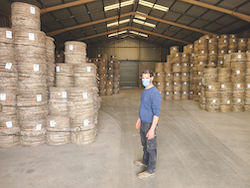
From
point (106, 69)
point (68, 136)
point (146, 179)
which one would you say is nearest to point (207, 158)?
point (146, 179)

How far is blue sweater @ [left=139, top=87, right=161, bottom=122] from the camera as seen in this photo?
10.7 ft

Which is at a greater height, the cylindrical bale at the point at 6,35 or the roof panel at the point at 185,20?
the roof panel at the point at 185,20

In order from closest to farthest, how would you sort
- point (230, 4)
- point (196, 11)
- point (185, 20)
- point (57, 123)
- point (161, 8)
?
point (57, 123) < point (230, 4) < point (196, 11) < point (161, 8) < point (185, 20)

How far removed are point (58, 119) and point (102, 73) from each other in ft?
36.8

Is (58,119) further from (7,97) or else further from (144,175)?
(144,175)

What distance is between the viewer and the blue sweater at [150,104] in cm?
325

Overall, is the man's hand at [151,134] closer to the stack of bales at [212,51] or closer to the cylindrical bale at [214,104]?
the cylindrical bale at [214,104]

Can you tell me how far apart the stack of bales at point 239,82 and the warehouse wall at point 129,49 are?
17935 mm

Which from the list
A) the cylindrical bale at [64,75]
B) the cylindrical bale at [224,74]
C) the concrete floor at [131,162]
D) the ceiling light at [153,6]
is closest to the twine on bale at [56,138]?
the concrete floor at [131,162]

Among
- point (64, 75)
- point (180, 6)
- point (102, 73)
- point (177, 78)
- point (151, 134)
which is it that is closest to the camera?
point (151, 134)

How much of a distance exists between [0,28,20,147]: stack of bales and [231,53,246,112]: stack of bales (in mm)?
9295

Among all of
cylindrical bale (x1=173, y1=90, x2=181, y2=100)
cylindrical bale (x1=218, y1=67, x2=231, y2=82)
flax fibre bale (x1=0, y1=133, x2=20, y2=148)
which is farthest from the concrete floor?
cylindrical bale (x1=173, y1=90, x2=181, y2=100)

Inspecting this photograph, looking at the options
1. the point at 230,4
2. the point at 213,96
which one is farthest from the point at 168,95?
the point at 230,4

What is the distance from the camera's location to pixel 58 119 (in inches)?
191
